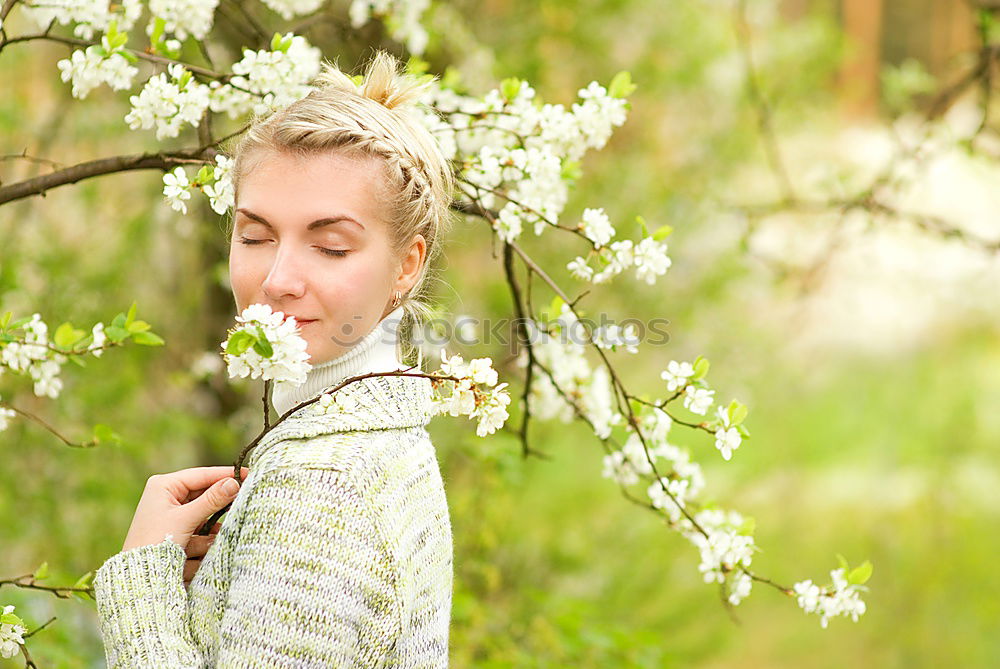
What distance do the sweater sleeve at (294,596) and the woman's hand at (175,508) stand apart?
0.08 m

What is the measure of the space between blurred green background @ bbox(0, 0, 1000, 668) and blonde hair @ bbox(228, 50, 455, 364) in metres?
1.42

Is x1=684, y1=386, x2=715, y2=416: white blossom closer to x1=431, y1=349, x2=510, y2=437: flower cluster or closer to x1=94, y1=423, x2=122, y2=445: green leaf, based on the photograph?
x1=431, y1=349, x2=510, y2=437: flower cluster

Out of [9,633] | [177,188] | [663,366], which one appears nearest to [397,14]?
[177,188]

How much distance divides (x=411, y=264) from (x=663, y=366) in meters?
3.72

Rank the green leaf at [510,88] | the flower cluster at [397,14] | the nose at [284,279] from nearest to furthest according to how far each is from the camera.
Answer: the nose at [284,279]
the green leaf at [510,88]
the flower cluster at [397,14]

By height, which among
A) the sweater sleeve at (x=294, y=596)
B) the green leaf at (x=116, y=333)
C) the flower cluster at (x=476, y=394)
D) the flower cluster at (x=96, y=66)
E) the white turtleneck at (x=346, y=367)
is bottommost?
the sweater sleeve at (x=294, y=596)

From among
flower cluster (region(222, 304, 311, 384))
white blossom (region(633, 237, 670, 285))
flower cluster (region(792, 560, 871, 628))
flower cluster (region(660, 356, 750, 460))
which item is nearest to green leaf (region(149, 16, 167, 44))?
flower cluster (region(222, 304, 311, 384))

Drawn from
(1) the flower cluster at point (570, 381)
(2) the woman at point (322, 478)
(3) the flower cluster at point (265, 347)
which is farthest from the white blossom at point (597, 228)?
(3) the flower cluster at point (265, 347)

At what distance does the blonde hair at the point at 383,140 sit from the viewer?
4.10 ft

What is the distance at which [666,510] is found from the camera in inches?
67.1

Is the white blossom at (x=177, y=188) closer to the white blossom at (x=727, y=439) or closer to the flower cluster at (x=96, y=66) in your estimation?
the flower cluster at (x=96, y=66)

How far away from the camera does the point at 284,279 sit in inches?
47.4

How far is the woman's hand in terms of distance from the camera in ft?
4.02

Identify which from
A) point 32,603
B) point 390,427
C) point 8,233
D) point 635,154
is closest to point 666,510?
point 390,427
